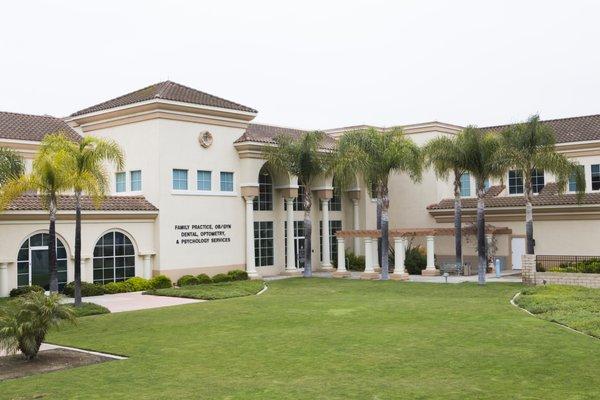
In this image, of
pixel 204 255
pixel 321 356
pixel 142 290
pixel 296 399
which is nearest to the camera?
pixel 296 399

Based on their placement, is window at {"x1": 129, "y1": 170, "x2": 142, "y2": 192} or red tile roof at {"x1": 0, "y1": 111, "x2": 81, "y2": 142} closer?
red tile roof at {"x1": 0, "y1": 111, "x2": 81, "y2": 142}

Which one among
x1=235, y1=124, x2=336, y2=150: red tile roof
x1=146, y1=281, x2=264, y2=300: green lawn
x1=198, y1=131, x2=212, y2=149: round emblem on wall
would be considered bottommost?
x1=146, y1=281, x2=264, y2=300: green lawn

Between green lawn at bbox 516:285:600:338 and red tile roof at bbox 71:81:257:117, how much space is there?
1797 centimetres

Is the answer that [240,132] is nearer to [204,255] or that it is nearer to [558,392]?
[204,255]

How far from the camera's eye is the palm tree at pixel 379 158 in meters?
34.7

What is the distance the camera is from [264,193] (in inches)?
1580

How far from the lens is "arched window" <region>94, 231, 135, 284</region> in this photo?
1243 inches

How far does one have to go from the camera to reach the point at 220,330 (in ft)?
63.7

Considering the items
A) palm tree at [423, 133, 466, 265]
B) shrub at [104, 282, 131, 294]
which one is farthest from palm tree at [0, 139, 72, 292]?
palm tree at [423, 133, 466, 265]

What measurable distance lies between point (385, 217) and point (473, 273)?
7.11m

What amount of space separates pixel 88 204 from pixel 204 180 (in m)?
6.77

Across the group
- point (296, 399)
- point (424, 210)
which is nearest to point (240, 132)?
point (424, 210)

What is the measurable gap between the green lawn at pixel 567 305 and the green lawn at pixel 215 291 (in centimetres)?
1141

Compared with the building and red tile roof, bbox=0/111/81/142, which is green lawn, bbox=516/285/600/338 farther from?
red tile roof, bbox=0/111/81/142
